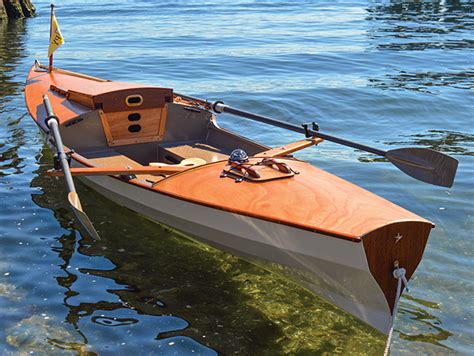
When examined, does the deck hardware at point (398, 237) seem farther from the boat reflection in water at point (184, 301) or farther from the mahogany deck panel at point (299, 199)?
the boat reflection in water at point (184, 301)

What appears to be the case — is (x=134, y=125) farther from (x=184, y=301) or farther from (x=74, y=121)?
(x=184, y=301)

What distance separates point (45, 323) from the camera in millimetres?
6816

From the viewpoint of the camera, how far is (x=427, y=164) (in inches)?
280

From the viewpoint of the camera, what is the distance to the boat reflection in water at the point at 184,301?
262 inches

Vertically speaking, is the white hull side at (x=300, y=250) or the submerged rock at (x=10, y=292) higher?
the white hull side at (x=300, y=250)

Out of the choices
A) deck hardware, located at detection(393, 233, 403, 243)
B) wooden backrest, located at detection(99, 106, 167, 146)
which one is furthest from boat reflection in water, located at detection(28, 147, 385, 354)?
wooden backrest, located at detection(99, 106, 167, 146)

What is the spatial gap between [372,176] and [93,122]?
5.03 m

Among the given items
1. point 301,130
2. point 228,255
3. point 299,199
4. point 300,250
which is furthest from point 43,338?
point 301,130

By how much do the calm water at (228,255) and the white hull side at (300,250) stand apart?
1.86ft

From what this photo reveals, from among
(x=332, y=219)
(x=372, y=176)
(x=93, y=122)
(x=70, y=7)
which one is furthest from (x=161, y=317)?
(x=70, y=7)

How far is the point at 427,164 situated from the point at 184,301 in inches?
127

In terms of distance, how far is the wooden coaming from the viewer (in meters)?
5.85

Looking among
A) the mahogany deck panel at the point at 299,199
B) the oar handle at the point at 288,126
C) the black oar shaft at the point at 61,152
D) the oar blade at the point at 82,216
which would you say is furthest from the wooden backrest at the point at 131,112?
the oar blade at the point at 82,216

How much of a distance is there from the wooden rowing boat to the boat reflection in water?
51 cm
